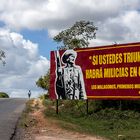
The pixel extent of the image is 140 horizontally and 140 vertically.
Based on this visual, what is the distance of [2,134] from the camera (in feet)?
52.1

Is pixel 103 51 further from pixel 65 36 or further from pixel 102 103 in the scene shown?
pixel 65 36

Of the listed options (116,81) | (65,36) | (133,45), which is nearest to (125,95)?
(116,81)

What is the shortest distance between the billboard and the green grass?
878 millimetres

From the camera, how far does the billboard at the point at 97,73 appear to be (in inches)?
793

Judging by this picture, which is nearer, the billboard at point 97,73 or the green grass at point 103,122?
the green grass at point 103,122

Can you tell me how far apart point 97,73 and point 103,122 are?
94.6 inches

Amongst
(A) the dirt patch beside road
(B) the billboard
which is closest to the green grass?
(A) the dirt patch beside road

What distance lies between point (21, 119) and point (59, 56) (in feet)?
12.2

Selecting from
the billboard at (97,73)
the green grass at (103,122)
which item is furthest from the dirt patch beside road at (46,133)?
the billboard at (97,73)

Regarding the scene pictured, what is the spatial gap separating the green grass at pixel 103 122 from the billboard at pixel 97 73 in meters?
0.88

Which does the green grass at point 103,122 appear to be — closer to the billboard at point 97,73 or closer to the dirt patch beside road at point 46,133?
the dirt patch beside road at point 46,133

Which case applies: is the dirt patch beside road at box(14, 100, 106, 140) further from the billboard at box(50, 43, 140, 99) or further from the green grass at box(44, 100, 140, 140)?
the billboard at box(50, 43, 140, 99)

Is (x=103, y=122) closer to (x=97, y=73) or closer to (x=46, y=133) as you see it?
(x=97, y=73)

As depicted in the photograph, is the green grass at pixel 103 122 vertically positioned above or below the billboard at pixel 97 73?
below
